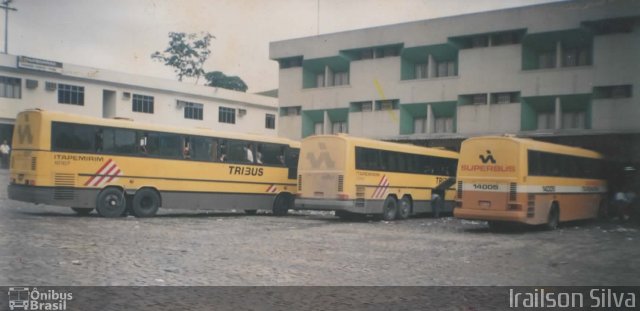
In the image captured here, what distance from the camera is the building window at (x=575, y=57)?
3006cm

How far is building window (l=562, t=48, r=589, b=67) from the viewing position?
30.1m

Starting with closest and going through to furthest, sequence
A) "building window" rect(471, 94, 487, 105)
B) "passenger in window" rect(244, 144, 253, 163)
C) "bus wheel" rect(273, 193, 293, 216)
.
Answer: "passenger in window" rect(244, 144, 253, 163) → "bus wheel" rect(273, 193, 293, 216) → "building window" rect(471, 94, 487, 105)

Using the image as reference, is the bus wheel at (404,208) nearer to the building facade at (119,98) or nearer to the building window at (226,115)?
the building facade at (119,98)

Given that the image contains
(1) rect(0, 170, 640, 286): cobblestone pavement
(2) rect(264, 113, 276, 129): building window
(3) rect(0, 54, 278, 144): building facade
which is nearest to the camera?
(1) rect(0, 170, 640, 286): cobblestone pavement

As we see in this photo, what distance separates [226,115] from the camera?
53438mm

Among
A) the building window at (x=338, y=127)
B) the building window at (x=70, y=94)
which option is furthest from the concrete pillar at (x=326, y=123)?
the building window at (x=70, y=94)

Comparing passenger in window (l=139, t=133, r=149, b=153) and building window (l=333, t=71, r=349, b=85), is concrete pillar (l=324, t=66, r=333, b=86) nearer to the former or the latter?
building window (l=333, t=71, r=349, b=85)

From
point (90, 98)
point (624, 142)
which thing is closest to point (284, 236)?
point (624, 142)

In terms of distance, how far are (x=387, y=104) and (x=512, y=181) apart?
61.6 feet

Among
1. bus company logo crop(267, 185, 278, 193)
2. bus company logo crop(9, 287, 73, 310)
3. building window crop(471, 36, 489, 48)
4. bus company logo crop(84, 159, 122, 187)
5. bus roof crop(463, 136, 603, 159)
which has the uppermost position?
building window crop(471, 36, 489, 48)

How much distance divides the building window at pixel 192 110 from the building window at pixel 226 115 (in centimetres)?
216

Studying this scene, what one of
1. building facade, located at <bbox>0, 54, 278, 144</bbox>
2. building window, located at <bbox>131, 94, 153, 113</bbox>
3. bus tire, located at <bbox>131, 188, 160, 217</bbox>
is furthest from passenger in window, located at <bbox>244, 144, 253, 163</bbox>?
building window, located at <bbox>131, 94, 153, 113</bbox>

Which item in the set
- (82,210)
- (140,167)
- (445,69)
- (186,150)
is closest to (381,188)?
(186,150)

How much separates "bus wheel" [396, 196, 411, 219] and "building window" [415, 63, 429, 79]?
45.4ft
